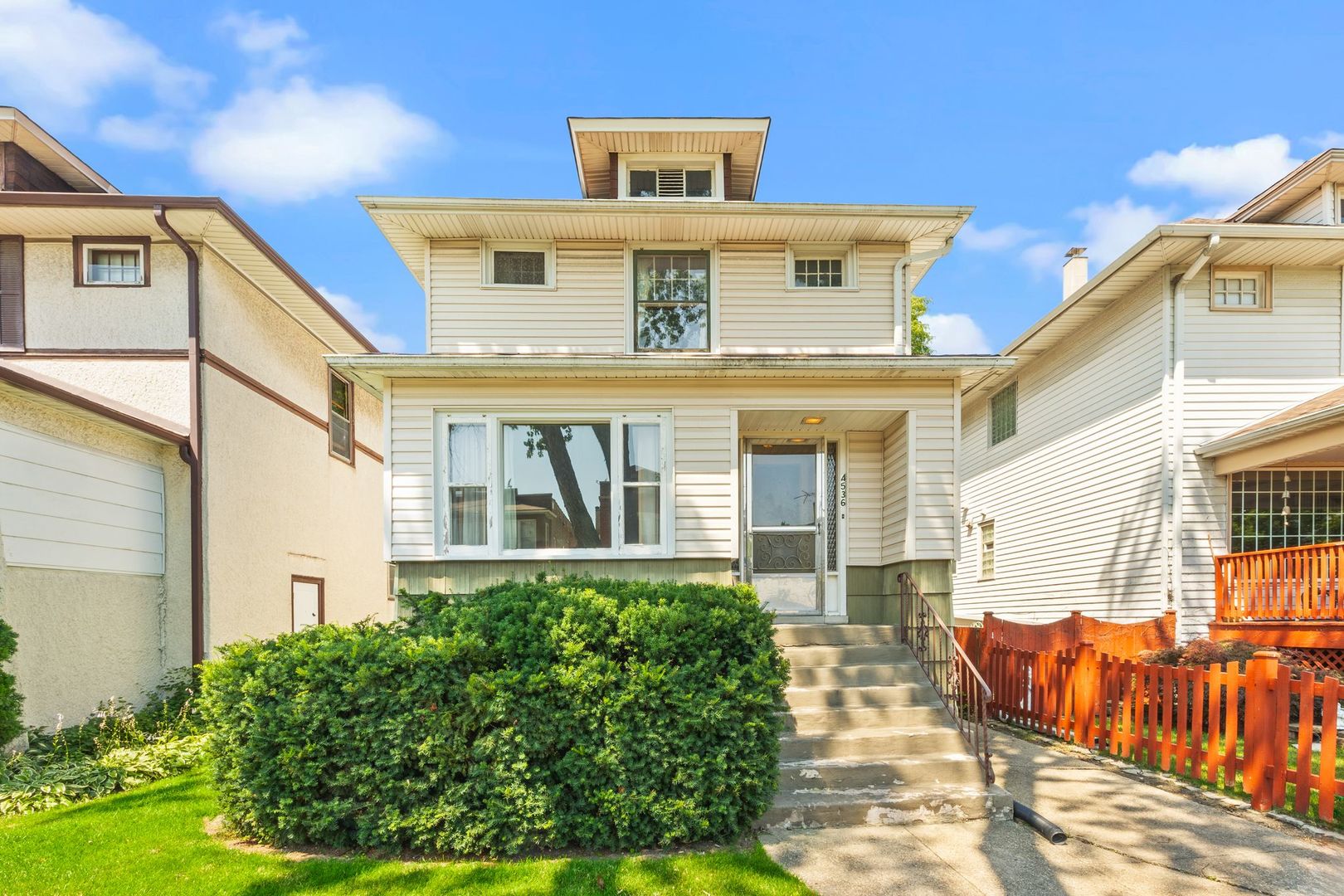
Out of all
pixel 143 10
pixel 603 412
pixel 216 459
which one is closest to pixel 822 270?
pixel 603 412

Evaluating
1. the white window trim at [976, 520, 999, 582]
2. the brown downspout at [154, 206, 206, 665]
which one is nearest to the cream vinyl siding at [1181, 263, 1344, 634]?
the white window trim at [976, 520, 999, 582]

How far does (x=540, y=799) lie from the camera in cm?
455

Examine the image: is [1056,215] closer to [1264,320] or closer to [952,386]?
[1264,320]

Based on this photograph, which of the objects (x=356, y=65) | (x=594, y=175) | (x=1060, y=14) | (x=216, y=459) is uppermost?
(x=1060, y=14)

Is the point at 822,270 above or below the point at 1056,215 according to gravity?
below

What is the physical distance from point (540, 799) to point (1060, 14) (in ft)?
41.7

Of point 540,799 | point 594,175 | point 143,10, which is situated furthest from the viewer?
point 594,175

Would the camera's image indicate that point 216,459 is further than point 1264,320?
No

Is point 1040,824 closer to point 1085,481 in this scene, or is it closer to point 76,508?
point 1085,481

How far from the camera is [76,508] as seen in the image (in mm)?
7832

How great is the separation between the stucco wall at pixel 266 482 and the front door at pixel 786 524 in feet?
15.3

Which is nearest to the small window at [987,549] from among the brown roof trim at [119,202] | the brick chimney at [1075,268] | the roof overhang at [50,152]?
the brick chimney at [1075,268]

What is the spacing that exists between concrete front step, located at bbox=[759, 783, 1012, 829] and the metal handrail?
1.71ft

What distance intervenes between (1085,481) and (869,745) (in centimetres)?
904
